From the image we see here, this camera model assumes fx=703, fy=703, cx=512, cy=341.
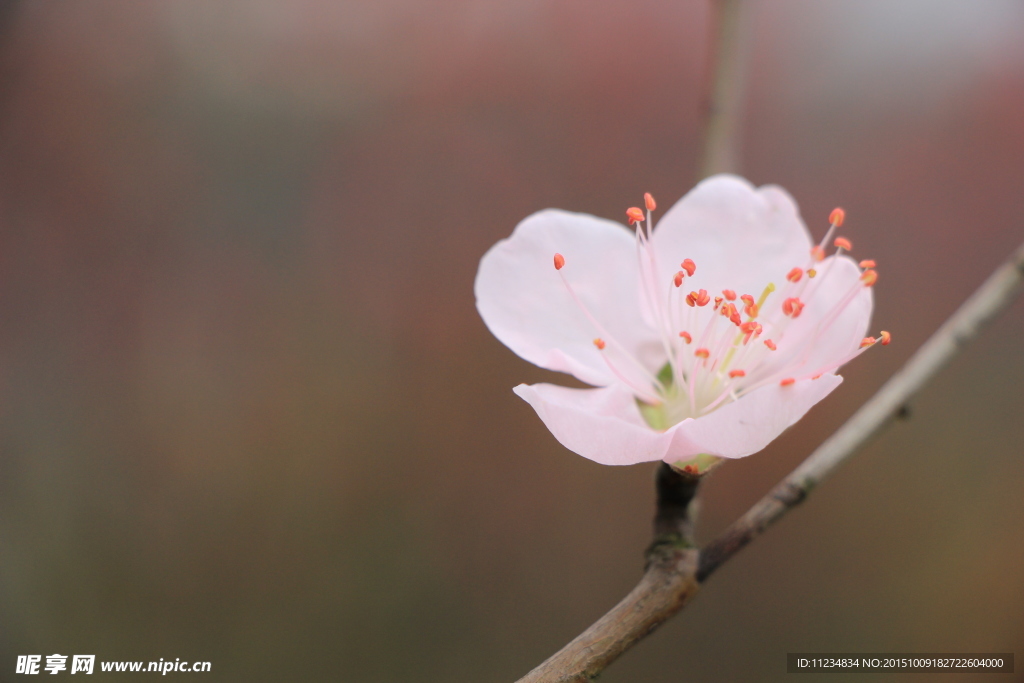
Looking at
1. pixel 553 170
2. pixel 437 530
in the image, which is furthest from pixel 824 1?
pixel 437 530

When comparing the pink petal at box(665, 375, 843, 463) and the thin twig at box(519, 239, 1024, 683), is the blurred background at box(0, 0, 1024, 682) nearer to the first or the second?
the thin twig at box(519, 239, 1024, 683)

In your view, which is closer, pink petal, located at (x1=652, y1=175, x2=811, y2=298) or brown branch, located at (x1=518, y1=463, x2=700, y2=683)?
brown branch, located at (x1=518, y1=463, x2=700, y2=683)

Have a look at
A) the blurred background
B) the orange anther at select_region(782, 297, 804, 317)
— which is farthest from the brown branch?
the blurred background

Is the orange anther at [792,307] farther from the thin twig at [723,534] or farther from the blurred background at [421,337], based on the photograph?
the blurred background at [421,337]

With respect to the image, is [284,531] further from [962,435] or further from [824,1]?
[824,1]

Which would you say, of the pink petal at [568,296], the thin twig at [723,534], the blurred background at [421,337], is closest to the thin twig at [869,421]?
the thin twig at [723,534]

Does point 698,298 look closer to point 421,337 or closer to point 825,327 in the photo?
point 825,327
